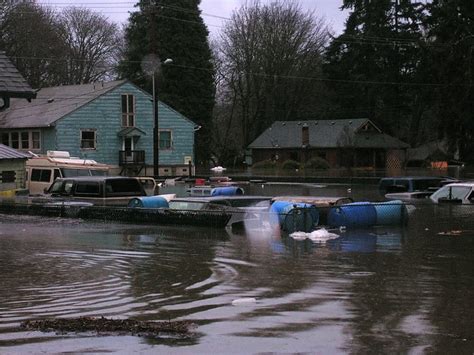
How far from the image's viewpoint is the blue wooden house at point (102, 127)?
2018 inches

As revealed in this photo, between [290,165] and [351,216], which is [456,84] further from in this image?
[351,216]

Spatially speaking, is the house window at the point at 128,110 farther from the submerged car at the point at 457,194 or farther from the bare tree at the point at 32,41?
the submerged car at the point at 457,194

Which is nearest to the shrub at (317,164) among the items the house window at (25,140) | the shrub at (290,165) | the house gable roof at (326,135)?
the shrub at (290,165)

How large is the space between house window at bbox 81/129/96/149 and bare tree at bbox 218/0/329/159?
3065cm

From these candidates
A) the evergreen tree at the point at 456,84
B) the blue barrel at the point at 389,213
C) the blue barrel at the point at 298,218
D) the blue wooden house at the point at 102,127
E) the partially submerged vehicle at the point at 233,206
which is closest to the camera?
the blue barrel at the point at 298,218

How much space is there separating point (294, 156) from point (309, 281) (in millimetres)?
64697

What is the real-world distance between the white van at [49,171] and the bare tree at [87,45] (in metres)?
41.3

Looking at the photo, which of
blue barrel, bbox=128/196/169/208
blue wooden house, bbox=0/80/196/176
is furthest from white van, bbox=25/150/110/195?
blue wooden house, bbox=0/80/196/176

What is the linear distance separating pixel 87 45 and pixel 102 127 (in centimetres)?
2493

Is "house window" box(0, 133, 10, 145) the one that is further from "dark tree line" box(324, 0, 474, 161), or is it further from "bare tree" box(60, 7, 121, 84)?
"dark tree line" box(324, 0, 474, 161)

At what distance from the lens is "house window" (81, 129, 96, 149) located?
52156 mm

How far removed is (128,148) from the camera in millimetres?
55219

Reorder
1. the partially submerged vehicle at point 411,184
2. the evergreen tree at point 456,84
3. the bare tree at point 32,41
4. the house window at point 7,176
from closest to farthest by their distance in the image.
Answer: the house window at point 7,176, the partially submerged vehicle at point 411,184, the evergreen tree at point 456,84, the bare tree at point 32,41

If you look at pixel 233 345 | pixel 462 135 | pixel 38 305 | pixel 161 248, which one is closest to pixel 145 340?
pixel 233 345
